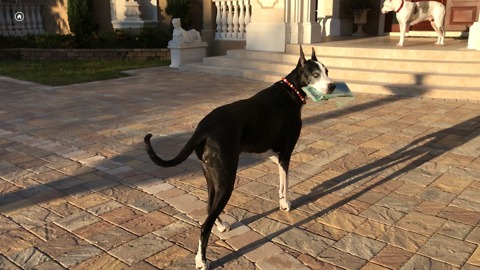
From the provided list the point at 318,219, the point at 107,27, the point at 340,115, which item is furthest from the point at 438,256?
the point at 107,27

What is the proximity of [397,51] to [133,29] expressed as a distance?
10918 millimetres

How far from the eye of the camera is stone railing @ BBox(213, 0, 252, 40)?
14258 mm

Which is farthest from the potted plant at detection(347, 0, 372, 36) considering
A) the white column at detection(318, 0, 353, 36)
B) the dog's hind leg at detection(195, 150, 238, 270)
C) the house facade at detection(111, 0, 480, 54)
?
the dog's hind leg at detection(195, 150, 238, 270)

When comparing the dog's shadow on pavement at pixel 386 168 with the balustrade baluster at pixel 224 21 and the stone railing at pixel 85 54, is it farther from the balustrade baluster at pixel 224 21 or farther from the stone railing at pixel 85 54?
the stone railing at pixel 85 54

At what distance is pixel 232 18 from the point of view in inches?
585

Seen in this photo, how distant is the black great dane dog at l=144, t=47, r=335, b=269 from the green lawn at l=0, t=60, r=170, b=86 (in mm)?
9479

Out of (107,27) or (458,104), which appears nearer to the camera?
(458,104)

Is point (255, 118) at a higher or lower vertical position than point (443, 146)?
higher

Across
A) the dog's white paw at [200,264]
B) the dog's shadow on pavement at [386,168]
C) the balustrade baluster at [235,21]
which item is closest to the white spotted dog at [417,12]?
the dog's shadow on pavement at [386,168]

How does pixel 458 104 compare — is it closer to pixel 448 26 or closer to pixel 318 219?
pixel 318 219

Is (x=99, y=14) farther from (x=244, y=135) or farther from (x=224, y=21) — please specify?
(x=244, y=135)

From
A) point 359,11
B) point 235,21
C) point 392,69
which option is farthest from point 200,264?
point 359,11

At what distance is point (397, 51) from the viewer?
400 inches

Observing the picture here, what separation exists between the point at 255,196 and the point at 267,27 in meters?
8.83
